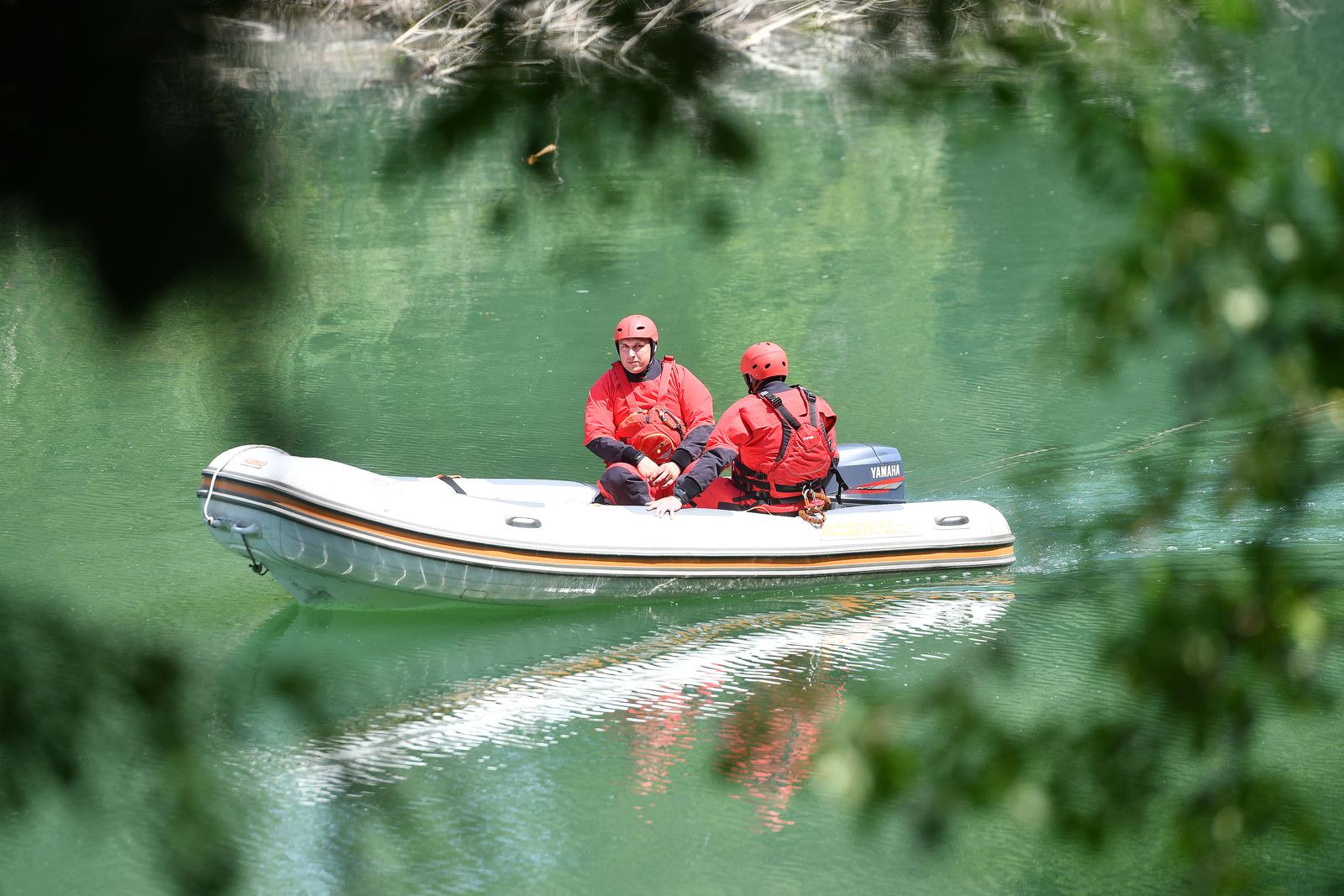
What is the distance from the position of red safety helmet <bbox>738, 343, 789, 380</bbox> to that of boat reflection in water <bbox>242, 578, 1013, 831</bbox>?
3.56 ft

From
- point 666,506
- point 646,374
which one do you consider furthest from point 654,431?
point 666,506

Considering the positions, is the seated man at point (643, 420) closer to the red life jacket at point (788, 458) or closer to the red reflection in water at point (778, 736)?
the red life jacket at point (788, 458)

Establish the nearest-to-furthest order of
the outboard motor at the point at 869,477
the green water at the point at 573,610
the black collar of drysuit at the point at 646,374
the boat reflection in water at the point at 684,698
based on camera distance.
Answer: the green water at the point at 573,610 < the boat reflection in water at the point at 684,698 < the black collar of drysuit at the point at 646,374 < the outboard motor at the point at 869,477

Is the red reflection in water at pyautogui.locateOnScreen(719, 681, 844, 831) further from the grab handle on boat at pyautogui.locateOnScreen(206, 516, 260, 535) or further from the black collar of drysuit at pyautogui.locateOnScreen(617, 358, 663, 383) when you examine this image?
the grab handle on boat at pyautogui.locateOnScreen(206, 516, 260, 535)

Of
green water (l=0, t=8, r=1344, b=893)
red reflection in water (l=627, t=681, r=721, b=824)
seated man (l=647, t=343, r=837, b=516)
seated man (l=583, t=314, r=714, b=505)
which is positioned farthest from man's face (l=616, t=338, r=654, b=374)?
red reflection in water (l=627, t=681, r=721, b=824)

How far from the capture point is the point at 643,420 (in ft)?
22.0

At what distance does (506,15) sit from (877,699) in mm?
840

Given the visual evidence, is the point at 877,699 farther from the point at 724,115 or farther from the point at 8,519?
the point at 8,519

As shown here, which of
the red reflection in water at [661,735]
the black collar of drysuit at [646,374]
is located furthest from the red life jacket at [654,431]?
the red reflection in water at [661,735]

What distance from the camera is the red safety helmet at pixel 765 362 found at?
255 inches

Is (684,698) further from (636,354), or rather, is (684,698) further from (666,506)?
(636,354)

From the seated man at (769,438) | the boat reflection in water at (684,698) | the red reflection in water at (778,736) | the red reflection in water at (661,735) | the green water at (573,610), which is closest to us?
the green water at (573,610)

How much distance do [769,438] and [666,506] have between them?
0.56 meters

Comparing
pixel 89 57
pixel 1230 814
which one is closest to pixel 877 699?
pixel 1230 814
